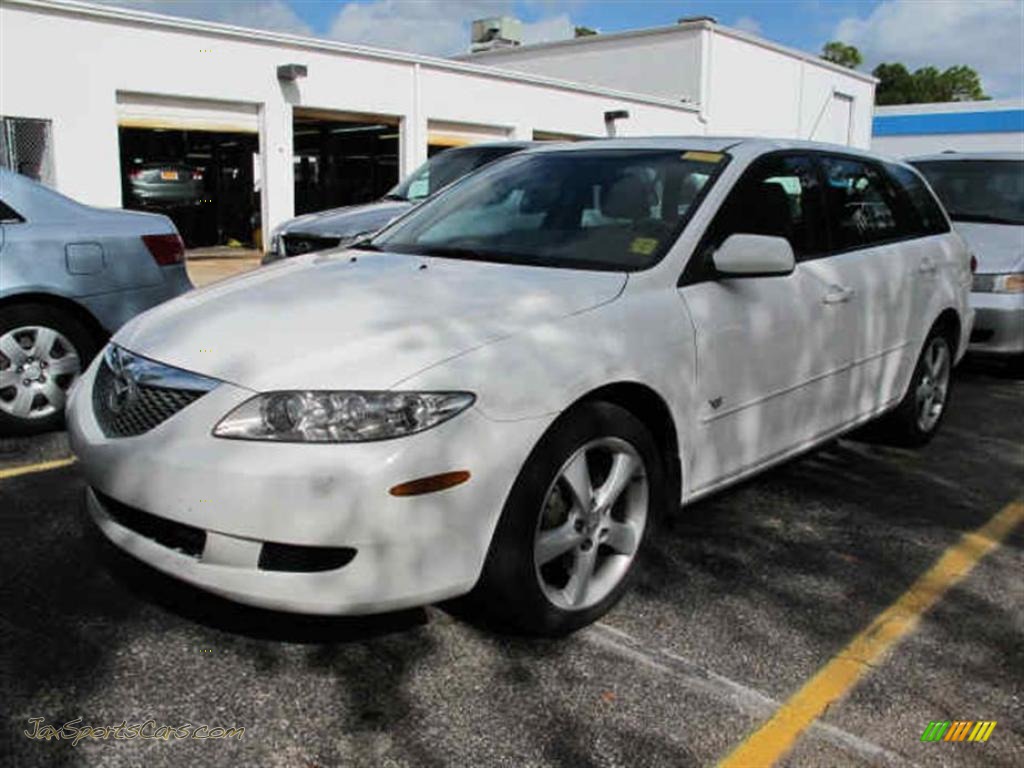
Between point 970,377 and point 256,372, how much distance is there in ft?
21.3

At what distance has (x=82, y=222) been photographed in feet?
17.5

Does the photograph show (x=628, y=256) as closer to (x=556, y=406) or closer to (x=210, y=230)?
(x=556, y=406)

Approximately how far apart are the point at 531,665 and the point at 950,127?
1974 inches

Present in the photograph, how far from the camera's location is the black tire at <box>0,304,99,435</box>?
16.7 feet

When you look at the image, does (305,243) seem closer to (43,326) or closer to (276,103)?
(43,326)

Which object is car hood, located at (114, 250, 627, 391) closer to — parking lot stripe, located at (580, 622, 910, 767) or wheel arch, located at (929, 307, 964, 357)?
parking lot stripe, located at (580, 622, 910, 767)

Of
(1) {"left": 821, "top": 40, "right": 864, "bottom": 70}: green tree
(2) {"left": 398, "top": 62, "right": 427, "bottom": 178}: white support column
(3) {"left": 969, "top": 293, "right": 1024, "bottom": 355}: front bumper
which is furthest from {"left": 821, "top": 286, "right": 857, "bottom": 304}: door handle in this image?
(1) {"left": 821, "top": 40, "right": 864, "bottom": 70}: green tree

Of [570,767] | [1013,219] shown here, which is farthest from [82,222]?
[1013,219]

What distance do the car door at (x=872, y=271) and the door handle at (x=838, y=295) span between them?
0.6 inches

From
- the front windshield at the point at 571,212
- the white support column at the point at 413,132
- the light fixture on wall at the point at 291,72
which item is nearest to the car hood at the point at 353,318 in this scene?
the front windshield at the point at 571,212

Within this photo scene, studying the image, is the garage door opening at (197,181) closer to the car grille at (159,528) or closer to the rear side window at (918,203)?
the rear side window at (918,203)

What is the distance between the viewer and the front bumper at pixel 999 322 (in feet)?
23.4

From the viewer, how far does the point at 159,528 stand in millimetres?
2916

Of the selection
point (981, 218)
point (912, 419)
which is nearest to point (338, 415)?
point (912, 419)
